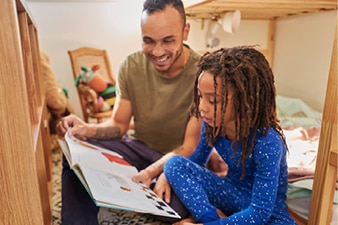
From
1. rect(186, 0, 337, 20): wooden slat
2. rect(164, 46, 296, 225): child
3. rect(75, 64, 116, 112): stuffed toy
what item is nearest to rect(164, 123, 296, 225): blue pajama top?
rect(164, 46, 296, 225): child

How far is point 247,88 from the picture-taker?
727 mm

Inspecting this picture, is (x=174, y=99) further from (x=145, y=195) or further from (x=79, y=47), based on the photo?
(x=79, y=47)

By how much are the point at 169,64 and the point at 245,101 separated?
1.16 ft

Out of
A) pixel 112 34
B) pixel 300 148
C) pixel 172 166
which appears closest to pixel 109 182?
pixel 172 166

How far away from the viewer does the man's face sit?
0.90 m

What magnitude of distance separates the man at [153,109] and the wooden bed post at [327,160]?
0.34 meters

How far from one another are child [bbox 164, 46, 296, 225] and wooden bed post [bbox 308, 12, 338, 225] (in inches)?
3.2

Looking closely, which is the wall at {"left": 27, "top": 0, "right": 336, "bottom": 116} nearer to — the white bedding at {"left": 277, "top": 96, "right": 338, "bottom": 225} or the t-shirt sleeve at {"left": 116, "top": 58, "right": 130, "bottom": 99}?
the white bedding at {"left": 277, "top": 96, "right": 338, "bottom": 225}

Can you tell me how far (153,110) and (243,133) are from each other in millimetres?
440

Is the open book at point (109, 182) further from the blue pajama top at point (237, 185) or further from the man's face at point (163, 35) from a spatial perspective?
the man's face at point (163, 35)

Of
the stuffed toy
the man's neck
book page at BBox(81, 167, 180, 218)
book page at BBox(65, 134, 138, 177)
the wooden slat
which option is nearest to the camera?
book page at BBox(81, 167, 180, 218)

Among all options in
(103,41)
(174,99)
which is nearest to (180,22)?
(174,99)

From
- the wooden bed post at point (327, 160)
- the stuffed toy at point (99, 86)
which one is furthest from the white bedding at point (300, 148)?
the stuffed toy at point (99, 86)

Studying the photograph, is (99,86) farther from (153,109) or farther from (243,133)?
(243,133)
